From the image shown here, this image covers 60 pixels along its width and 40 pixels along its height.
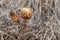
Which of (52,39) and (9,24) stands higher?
(9,24)

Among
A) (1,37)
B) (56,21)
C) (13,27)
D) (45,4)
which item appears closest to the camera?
(1,37)

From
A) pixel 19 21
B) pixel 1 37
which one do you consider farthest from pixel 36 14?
pixel 1 37

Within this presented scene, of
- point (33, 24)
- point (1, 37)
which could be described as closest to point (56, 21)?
point (33, 24)

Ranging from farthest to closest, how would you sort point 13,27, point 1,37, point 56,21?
1. point 56,21
2. point 13,27
3. point 1,37

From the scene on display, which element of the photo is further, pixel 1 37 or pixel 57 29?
pixel 57 29

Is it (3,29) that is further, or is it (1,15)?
(1,15)

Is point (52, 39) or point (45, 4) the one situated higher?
point (45, 4)

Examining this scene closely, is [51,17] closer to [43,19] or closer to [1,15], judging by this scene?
[43,19]

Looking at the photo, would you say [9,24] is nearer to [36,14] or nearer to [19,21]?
[19,21]

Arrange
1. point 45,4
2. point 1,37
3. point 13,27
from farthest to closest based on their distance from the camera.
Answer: point 45,4
point 13,27
point 1,37
